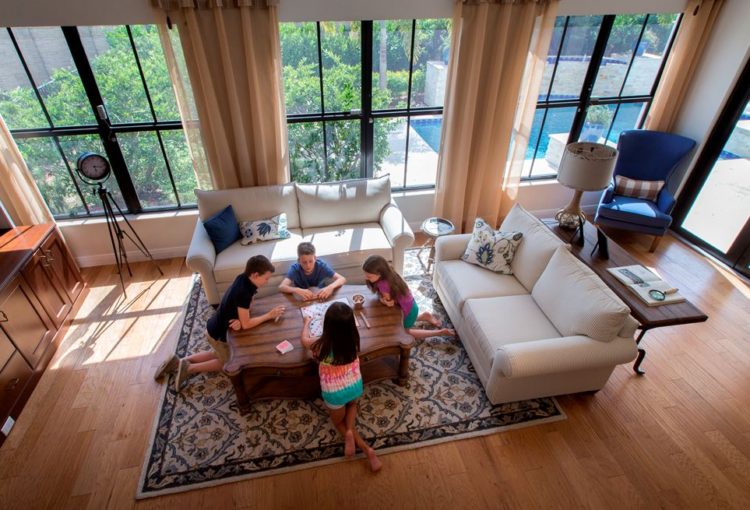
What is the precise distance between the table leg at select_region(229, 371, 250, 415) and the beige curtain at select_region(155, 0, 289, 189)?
2.19 meters

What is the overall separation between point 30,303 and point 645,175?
629 centimetres

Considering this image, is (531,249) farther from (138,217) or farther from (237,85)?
(138,217)

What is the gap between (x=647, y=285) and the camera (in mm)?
2900

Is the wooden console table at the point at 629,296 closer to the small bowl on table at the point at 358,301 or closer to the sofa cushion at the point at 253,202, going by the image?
the small bowl on table at the point at 358,301

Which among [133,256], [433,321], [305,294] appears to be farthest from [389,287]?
[133,256]

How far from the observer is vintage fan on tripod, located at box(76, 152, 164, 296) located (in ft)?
10.8

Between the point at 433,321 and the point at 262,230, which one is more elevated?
the point at 262,230

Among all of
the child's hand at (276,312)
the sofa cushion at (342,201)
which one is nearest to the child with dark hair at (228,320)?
the child's hand at (276,312)

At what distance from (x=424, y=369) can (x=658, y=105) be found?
13.9ft

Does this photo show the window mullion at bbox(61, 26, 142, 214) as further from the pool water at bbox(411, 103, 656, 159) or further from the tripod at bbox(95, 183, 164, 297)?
the pool water at bbox(411, 103, 656, 159)

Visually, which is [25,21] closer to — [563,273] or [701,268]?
[563,273]

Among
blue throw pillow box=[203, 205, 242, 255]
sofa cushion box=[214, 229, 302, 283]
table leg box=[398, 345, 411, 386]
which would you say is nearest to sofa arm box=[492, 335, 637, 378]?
table leg box=[398, 345, 411, 386]

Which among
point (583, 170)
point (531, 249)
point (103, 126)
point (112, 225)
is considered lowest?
point (112, 225)

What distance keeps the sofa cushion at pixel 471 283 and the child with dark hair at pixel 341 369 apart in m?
1.20
